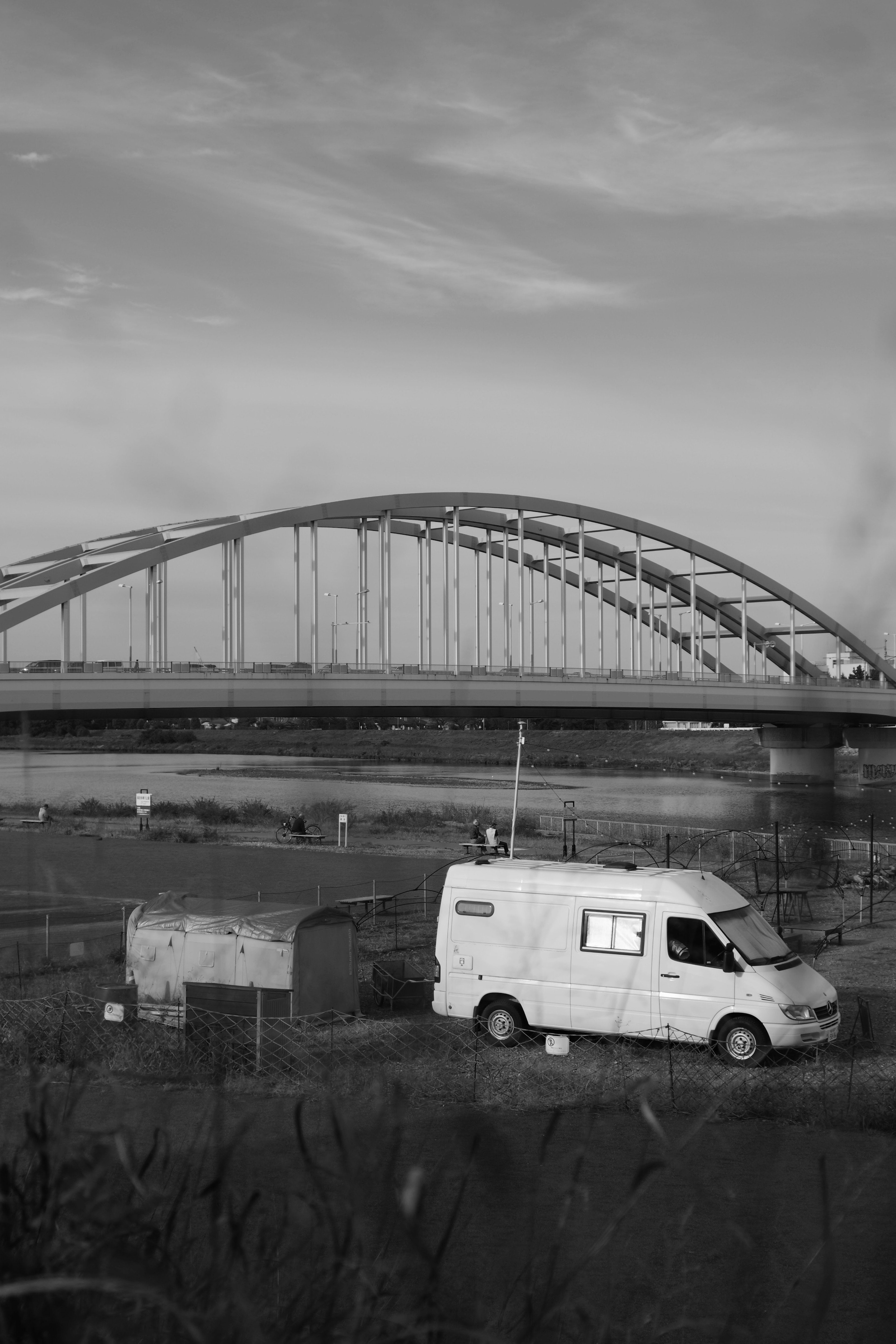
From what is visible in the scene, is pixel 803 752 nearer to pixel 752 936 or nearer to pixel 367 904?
pixel 367 904

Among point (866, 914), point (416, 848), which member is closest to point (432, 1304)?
point (866, 914)

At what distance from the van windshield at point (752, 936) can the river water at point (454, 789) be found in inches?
1303

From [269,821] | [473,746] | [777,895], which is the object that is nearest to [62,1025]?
[777,895]

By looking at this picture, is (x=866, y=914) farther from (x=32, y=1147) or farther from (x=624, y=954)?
(x=32, y=1147)

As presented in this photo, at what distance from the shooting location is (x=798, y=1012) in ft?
42.4

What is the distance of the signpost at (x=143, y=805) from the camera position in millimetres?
42281

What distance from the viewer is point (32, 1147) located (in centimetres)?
233

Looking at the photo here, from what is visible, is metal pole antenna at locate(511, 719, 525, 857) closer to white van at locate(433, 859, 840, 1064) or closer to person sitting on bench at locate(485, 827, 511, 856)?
white van at locate(433, 859, 840, 1064)

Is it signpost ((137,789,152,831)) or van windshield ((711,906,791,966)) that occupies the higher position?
van windshield ((711,906,791,966))

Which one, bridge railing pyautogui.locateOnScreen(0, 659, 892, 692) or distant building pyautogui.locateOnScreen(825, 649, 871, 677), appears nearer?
bridge railing pyautogui.locateOnScreen(0, 659, 892, 692)

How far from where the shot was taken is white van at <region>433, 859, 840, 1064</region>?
515 inches

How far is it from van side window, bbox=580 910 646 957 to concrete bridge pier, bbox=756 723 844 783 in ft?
251

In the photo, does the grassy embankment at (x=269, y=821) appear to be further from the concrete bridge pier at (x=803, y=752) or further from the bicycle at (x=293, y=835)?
the concrete bridge pier at (x=803, y=752)

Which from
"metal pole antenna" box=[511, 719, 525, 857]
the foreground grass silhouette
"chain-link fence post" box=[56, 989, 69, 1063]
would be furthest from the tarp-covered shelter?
the foreground grass silhouette
